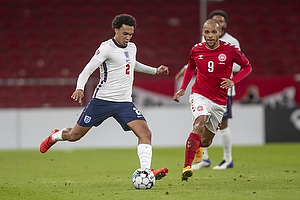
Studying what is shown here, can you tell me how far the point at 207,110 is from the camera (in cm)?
768

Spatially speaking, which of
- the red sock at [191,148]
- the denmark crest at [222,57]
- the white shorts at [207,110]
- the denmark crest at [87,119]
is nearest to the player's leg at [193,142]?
the red sock at [191,148]

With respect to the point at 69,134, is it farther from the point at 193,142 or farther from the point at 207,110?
the point at 207,110

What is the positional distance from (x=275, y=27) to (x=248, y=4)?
5.02ft

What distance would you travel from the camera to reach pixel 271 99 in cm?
1742

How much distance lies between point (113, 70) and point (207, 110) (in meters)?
1.39

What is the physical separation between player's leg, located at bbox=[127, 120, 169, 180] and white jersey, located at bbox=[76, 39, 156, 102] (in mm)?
406

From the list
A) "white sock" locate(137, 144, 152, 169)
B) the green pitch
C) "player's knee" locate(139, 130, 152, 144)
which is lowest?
the green pitch

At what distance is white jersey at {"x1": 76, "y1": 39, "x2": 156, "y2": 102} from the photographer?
7.15 metres

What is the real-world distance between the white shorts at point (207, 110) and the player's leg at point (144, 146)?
2.72 ft

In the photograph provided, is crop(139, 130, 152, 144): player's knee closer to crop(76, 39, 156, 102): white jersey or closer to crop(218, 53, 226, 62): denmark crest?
crop(76, 39, 156, 102): white jersey

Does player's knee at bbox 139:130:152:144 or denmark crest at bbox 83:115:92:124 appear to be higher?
denmark crest at bbox 83:115:92:124

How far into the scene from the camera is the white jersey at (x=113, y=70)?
7.15 metres

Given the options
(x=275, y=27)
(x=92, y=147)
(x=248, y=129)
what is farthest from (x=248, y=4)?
(x=92, y=147)

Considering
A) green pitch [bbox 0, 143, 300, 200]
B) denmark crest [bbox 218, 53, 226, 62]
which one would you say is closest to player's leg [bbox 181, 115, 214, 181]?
green pitch [bbox 0, 143, 300, 200]
